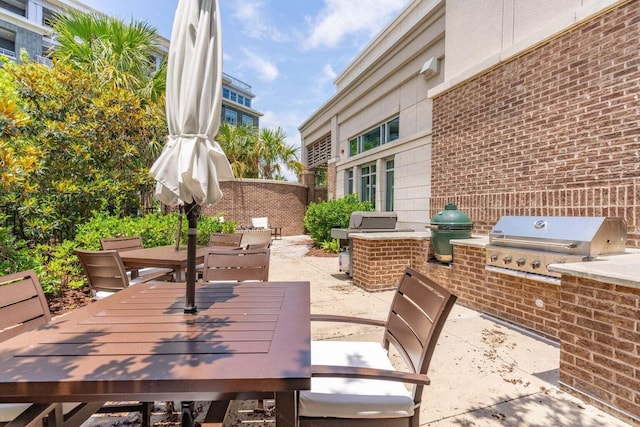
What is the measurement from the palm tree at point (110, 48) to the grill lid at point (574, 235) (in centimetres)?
808

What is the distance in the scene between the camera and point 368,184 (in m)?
11.8

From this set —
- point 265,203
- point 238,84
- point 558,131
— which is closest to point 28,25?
point 265,203

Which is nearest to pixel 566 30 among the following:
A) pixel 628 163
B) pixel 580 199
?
pixel 628 163

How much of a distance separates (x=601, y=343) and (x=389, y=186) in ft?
26.8

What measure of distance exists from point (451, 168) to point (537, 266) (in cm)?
356

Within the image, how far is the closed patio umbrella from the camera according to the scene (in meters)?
1.94

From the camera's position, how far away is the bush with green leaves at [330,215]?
1065cm

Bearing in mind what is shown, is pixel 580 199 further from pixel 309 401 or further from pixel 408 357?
pixel 309 401

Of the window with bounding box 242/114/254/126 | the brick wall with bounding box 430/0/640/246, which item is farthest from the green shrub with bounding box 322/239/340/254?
the window with bounding box 242/114/254/126

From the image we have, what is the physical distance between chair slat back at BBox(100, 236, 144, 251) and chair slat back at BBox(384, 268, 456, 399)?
167 inches

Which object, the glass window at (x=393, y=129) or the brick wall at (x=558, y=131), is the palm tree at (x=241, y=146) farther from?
the brick wall at (x=558, y=131)

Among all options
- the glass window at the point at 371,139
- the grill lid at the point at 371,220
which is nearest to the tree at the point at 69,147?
the grill lid at the point at 371,220

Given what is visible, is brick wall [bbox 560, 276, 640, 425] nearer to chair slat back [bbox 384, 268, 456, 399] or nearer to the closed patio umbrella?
chair slat back [bbox 384, 268, 456, 399]

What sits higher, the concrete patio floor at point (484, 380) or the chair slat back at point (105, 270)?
the chair slat back at point (105, 270)
